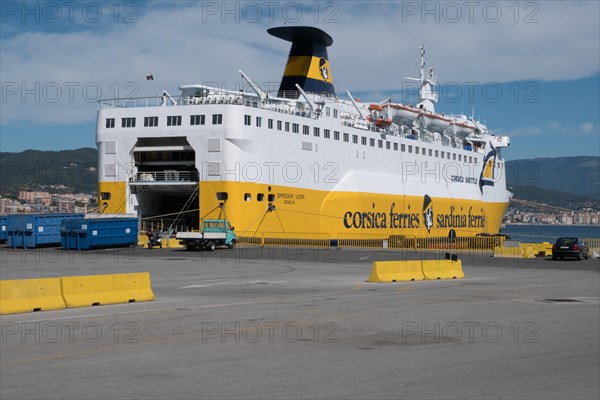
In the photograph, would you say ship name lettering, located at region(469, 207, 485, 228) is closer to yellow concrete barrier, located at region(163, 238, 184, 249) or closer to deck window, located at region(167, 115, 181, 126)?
deck window, located at region(167, 115, 181, 126)

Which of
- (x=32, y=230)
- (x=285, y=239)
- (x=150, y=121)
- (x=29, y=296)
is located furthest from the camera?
(x=150, y=121)

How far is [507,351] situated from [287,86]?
157 feet

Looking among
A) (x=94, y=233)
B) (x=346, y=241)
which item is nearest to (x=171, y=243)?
(x=94, y=233)

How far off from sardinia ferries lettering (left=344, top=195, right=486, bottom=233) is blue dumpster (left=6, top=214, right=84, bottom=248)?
21.0 metres

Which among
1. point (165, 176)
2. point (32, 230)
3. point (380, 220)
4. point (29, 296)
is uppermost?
point (165, 176)

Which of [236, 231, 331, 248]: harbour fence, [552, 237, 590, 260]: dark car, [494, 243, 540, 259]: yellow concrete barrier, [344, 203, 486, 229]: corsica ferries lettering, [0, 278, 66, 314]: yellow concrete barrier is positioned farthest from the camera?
Answer: [344, 203, 486, 229]: corsica ferries lettering

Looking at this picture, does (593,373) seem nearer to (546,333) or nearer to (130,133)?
(546,333)

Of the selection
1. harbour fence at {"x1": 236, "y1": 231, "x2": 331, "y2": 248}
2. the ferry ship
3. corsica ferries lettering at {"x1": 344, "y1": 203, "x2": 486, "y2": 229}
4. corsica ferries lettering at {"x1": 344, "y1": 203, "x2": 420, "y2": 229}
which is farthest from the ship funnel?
harbour fence at {"x1": 236, "y1": 231, "x2": 331, "y2": 248}

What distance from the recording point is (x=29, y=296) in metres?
14.8

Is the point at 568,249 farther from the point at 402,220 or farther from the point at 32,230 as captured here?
the point at 32,230

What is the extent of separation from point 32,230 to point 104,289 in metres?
27.7

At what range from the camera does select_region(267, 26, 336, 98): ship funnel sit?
5550 cm

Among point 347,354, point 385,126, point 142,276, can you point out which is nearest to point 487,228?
point 385,126

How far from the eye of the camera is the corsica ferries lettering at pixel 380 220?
178ft
